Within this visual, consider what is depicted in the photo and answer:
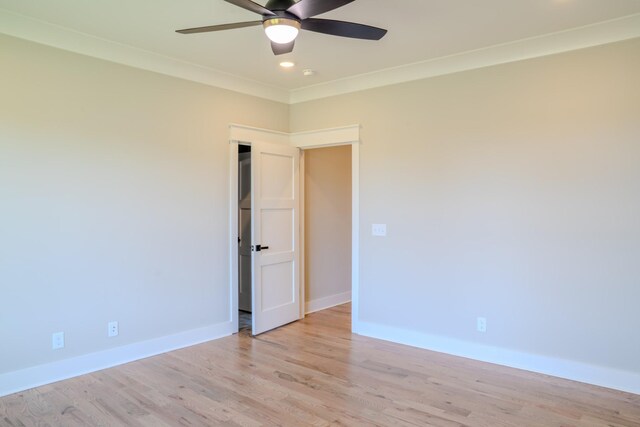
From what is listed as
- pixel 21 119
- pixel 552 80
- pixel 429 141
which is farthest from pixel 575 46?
pixel 21 119

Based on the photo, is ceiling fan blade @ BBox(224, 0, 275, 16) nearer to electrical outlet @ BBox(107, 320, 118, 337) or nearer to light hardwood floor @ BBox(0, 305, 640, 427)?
light hardwood floor @ BBox(0, 305, 640, 427)

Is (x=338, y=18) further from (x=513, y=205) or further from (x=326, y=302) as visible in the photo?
(x=326, y=302)

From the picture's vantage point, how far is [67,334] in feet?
11.0

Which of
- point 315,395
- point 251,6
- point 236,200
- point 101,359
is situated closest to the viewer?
point 251,6

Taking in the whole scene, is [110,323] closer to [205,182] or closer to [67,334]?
[67,334]

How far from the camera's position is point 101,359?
3561 millimetres

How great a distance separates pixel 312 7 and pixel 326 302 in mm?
4126

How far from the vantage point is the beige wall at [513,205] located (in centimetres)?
320

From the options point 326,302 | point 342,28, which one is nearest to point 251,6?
point 342,28

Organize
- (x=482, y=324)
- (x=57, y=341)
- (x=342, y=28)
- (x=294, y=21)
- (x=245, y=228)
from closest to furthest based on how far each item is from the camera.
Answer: (x=294, y=21), (x=342, y=28), (x=57, y=341), (x=482, y=324), (x=245, y=228)

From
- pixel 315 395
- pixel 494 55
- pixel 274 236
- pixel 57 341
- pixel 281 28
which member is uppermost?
pixel 494 55

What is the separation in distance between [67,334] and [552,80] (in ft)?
14.6

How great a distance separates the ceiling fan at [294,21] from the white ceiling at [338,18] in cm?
34

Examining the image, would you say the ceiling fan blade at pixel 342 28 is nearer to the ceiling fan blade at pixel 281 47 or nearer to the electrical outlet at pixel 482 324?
the ceiling fan blade at pixel 281 47
